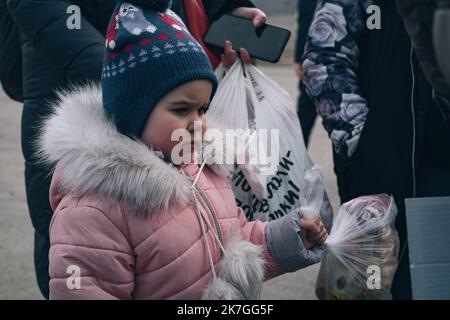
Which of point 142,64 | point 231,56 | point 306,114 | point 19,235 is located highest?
point 142,64

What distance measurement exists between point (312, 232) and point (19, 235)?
282 cm

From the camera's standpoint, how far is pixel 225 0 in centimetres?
262

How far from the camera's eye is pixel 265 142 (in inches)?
99.6

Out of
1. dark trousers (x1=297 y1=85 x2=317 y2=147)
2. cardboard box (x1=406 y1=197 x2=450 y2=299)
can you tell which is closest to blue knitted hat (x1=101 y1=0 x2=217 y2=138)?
cardboard box (x1=406 y1=197 x2=450 y2=299)

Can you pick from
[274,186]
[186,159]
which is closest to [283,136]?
[274,186]

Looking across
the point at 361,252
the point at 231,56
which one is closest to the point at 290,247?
the point at 361,252

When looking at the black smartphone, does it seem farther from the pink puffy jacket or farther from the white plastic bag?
the pink puffy jacket

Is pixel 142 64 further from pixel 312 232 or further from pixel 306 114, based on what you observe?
pixel 306 114

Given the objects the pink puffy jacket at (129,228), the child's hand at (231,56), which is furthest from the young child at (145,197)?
the child's hand at (231,56)

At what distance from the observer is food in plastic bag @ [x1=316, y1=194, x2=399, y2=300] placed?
2.08m

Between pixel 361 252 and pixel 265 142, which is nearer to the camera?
pixel 361 252

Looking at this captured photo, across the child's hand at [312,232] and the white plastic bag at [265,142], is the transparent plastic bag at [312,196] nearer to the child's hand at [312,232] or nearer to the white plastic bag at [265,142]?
the child's hand at [312,232]

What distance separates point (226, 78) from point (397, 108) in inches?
22.6
